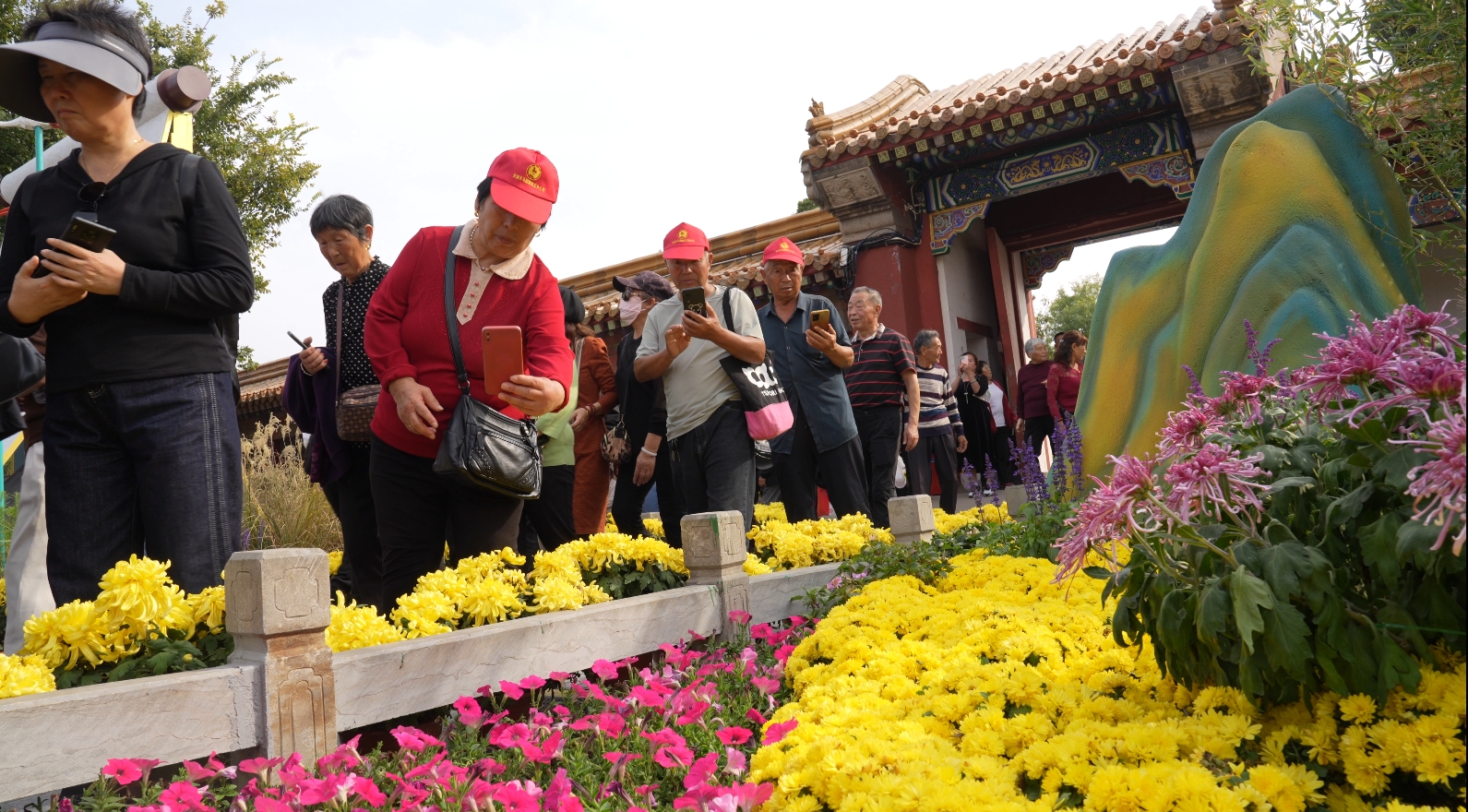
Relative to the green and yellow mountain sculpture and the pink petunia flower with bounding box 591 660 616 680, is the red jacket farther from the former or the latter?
the green and yellow mountain sculpture

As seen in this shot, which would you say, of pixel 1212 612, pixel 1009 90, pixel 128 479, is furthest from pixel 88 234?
pixel 1009 90

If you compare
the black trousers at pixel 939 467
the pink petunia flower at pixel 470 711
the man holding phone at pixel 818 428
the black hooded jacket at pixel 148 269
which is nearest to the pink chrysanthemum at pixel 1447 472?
the pink petunia flower at pixel 470 711

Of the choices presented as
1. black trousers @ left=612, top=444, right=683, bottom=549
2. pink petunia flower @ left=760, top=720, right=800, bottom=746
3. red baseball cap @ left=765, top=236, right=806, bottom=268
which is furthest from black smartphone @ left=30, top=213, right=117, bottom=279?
red baseball cap @ left=765, top=236, right=806, bottom=268

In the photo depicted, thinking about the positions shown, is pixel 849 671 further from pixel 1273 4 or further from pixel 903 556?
pixel 1273 4

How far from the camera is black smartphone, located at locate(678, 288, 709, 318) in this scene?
429cm

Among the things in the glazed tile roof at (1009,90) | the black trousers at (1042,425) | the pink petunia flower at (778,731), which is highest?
the glazed tile roof at (1009,90)

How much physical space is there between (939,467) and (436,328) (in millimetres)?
5176

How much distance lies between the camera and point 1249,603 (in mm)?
1535

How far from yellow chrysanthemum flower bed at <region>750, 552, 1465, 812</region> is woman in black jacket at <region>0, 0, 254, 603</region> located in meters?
1.74

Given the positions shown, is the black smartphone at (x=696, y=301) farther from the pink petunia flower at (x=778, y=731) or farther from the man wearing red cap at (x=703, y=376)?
the pink petunia flower at (x=778, y=731)

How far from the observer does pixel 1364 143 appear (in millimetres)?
4109

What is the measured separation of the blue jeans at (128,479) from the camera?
8.97 ft

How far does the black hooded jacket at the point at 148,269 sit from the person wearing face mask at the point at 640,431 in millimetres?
2577

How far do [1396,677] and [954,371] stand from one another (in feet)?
32.5
